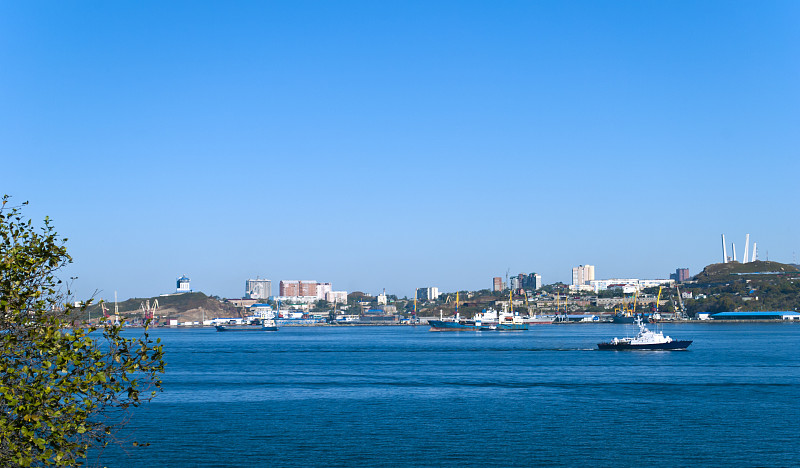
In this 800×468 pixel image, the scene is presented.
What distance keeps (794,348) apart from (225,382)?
55.8m

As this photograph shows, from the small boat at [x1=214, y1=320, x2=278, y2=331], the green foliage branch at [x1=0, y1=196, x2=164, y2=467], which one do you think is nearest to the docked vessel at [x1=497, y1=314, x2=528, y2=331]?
the small boat at [x1=214, y1=320, x2=278, y2=331]

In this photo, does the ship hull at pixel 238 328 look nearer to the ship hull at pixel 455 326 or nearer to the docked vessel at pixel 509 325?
the ship hull at pixel 455 326

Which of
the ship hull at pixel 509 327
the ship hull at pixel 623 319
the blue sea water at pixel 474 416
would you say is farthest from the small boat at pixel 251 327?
the blue sea water at pixel 474 416

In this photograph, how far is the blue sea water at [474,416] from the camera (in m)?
23.7

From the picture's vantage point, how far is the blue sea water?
23.7 metres

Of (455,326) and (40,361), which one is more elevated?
(40,361)

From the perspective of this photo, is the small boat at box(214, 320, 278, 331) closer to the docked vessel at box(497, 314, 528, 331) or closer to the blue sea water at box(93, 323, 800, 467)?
the docked vessel at box(497, 314, 528, 331)

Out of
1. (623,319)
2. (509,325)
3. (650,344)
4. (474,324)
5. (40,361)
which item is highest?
(40,361)

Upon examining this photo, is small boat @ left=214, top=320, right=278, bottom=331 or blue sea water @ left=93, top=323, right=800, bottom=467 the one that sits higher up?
blue sea water @ left=93, top=323, right=800, bottom=467

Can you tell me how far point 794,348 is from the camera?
75375mm

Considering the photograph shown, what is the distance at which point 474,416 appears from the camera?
31281mm

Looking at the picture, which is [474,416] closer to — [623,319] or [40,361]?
[40,361]

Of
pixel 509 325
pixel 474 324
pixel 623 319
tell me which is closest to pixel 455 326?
pixel 474 324

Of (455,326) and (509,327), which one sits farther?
(455,326)
